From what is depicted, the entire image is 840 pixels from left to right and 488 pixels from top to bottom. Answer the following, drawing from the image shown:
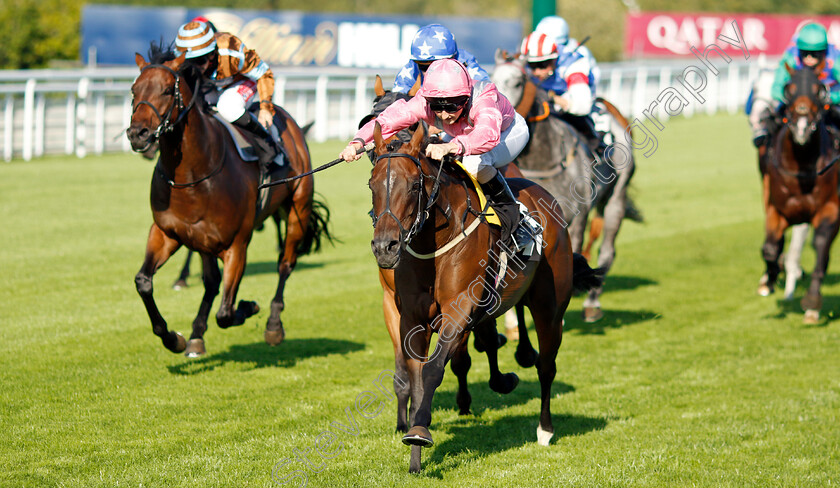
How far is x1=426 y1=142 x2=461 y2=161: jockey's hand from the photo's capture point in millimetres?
4345

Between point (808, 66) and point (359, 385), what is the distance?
516 cm

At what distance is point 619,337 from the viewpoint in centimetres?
850

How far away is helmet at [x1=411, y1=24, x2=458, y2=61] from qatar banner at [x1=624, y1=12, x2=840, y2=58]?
32.9 metres

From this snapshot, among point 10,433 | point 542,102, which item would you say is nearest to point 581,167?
point 542,102

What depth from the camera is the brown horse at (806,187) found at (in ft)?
28.1

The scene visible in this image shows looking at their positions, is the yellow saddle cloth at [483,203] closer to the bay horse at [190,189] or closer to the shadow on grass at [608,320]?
the bay horse at [190,189]

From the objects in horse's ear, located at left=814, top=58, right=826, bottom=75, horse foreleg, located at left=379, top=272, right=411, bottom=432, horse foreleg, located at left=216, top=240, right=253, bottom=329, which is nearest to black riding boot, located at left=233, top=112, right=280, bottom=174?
horse foreleg, located at left=216, top=240, right=253, bottom=329

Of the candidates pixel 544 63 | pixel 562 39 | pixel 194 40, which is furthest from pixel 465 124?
pixel 562 39

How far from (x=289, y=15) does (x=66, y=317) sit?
21.0 metres

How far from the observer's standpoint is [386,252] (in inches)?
161

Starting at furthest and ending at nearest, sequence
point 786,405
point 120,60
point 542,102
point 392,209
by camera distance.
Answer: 1. point 120,60
2. point 542,102
3. point 786,405
4. point 392,209

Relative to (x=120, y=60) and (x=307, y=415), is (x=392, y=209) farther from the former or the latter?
(x=120, y=60)

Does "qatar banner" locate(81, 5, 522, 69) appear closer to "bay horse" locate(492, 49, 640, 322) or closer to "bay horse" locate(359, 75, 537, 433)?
"bay horse" locate(492, 49, 640, 322)

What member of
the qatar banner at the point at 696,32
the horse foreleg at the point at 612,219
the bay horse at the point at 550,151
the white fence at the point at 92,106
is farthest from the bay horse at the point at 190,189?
the qatar banner at the point at 696,32
